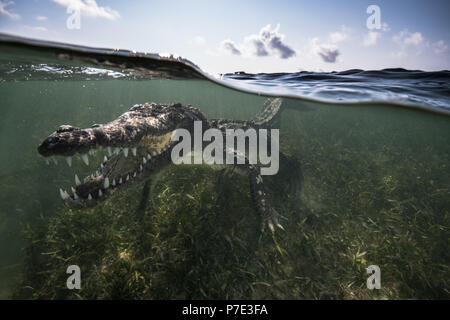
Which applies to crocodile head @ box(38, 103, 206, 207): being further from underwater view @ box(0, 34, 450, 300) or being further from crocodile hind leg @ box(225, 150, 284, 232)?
crocodile hind leg @ box(225, 150, 284, 232)

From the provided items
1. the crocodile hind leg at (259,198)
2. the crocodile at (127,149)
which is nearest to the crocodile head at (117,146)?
the crocodile at (127,149)

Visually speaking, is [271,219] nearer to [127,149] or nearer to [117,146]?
[127,149]

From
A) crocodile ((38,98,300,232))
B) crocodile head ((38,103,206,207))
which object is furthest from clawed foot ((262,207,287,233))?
crocodile head ((38,103,206,207))

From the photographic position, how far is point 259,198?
168 inches

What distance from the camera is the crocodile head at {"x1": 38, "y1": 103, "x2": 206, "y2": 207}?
2.25 m

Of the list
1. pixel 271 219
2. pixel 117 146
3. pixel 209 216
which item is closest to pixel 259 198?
pixel 271 219

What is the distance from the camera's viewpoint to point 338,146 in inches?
333

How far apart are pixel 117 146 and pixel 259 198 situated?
2.91m

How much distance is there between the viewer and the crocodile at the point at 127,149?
229 cm

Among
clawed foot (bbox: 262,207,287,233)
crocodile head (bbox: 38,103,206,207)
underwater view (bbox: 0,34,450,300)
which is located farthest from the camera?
clawed foot (bbox: 262,207,287,233)

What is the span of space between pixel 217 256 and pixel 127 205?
2.35 m
